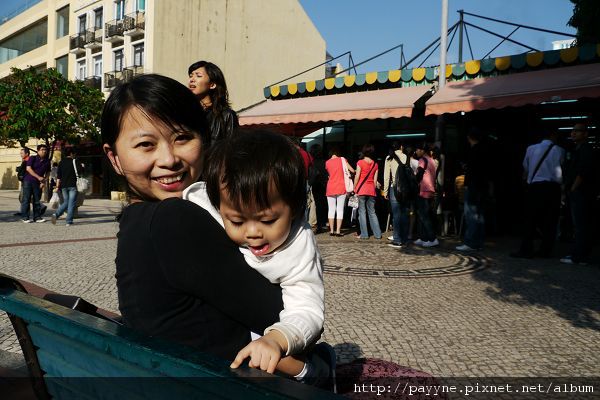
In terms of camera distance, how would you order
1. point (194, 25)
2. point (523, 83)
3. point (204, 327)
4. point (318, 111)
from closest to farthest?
point (204, 327) → point (523, 83) → point (318, 111) → point (194, 25)

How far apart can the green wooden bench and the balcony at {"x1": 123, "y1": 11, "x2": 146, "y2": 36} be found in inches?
1046

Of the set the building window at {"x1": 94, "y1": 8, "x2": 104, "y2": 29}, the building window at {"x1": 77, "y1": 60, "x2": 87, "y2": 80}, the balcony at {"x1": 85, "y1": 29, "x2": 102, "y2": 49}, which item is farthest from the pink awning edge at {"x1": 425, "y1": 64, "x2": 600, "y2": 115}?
the building window at {"x1": 77, "y1": 60, "x2": 87, "y2": 80}

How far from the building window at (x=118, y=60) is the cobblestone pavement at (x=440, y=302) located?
21.1 meters

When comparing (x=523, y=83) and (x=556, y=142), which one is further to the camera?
(x=523, y=83)

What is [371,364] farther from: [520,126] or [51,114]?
[51,114]

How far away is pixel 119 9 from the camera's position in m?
27.2

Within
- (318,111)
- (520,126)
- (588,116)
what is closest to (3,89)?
(318,111)

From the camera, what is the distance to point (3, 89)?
21844 millimetres

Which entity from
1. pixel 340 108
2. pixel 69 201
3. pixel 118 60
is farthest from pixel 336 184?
pixel 118 60

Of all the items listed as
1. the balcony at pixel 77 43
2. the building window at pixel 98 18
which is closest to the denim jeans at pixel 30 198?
the building window at pixel 98 18

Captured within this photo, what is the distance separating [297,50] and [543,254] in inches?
973

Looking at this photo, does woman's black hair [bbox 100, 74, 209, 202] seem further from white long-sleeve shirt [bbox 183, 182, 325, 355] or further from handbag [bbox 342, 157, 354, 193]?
handbag [bbox 342, 157, 354, 193]

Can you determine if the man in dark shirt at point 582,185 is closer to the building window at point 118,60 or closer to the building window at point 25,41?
the building window at point 118,60

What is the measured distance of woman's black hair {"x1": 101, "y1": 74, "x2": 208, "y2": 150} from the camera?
Answer: 1.44 m
